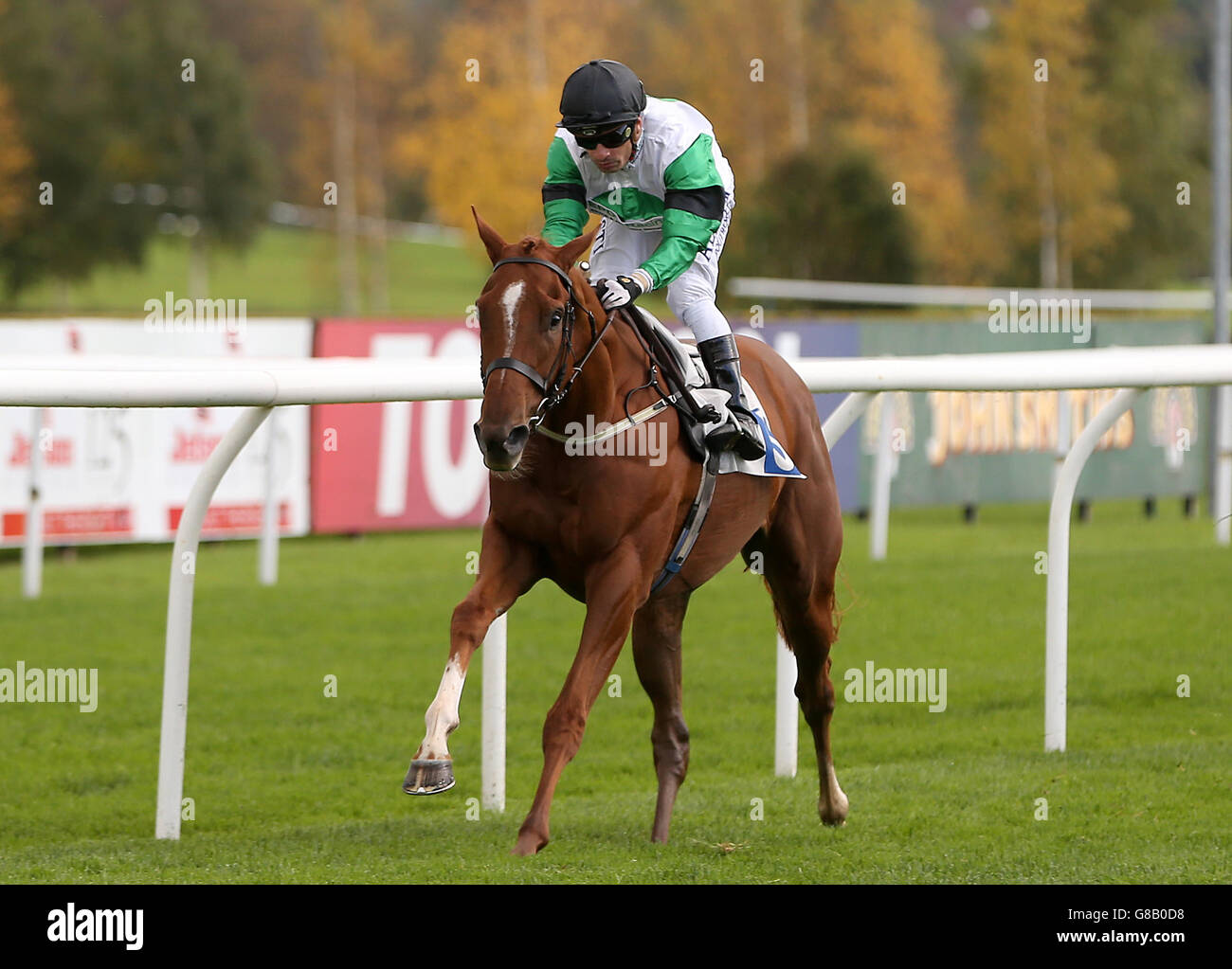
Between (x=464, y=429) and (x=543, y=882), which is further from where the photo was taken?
(x=464, y=429)

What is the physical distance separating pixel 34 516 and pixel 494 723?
5.19 m

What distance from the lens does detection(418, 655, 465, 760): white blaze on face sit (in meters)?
3.93

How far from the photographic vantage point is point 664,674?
5.19 meters

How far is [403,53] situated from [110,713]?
34.2 m

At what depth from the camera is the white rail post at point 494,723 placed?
17.8ft

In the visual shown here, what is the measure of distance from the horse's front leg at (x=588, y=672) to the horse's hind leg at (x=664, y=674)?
78 centimetres

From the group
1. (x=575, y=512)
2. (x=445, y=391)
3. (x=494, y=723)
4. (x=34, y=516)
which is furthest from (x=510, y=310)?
(x=34, y=516)

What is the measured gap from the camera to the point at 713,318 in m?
4.87

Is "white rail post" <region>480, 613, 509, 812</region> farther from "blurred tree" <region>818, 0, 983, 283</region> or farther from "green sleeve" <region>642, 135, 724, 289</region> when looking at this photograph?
"blurred tree" <region>818, 0, 983, 283</region>

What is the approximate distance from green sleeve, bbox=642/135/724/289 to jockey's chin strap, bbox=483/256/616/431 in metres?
0.36

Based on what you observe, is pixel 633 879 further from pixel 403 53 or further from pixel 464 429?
pixel 403 53

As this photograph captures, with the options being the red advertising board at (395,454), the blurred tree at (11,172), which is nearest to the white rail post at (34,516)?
the red advertising board at (395,454)

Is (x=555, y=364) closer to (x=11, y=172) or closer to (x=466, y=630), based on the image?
(x=466, y=630)
